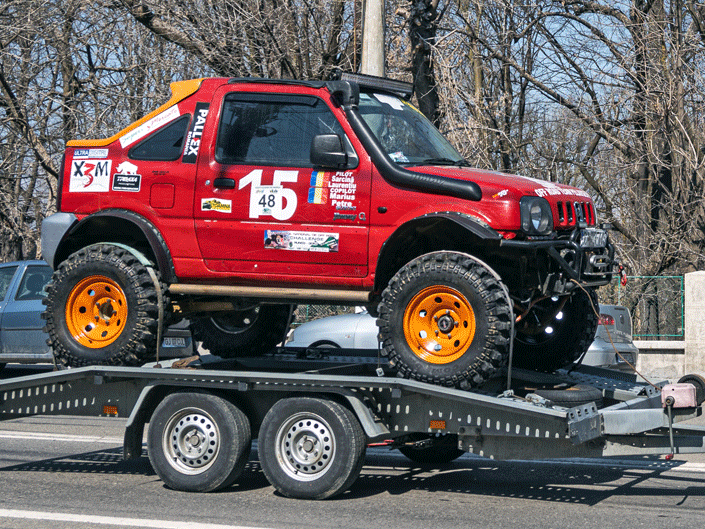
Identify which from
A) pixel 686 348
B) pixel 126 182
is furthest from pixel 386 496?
pixel 686 348

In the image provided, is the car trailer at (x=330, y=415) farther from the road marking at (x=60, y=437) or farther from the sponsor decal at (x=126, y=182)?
the road marking at (x=60, y=437)

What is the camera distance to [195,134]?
300 inches

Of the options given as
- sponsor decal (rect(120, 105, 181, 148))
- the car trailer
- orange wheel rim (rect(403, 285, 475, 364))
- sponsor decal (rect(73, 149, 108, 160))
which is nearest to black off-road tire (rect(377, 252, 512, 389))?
orange wheel rim (rect(403, 285, 475, 364))

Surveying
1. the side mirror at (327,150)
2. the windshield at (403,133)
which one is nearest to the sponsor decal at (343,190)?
the side mirror at (327,150)

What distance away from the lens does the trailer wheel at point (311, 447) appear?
264 inches

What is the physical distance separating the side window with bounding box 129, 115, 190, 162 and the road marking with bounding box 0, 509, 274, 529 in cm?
278

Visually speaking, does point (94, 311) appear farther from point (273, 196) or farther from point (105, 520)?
point (105, 520)

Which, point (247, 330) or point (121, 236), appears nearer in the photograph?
point (121, 236)

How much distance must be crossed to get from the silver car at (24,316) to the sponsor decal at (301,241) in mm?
7528

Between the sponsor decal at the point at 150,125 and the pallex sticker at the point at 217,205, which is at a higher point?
the sponsor decal at the point at 150,125

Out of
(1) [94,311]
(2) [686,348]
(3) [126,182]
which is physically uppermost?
(3) [126,182]

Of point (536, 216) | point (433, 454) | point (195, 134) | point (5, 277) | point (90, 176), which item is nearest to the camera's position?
point (536, 216)

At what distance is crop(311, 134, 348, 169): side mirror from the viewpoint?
23.1 ft

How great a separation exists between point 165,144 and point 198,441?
233 centimetres
